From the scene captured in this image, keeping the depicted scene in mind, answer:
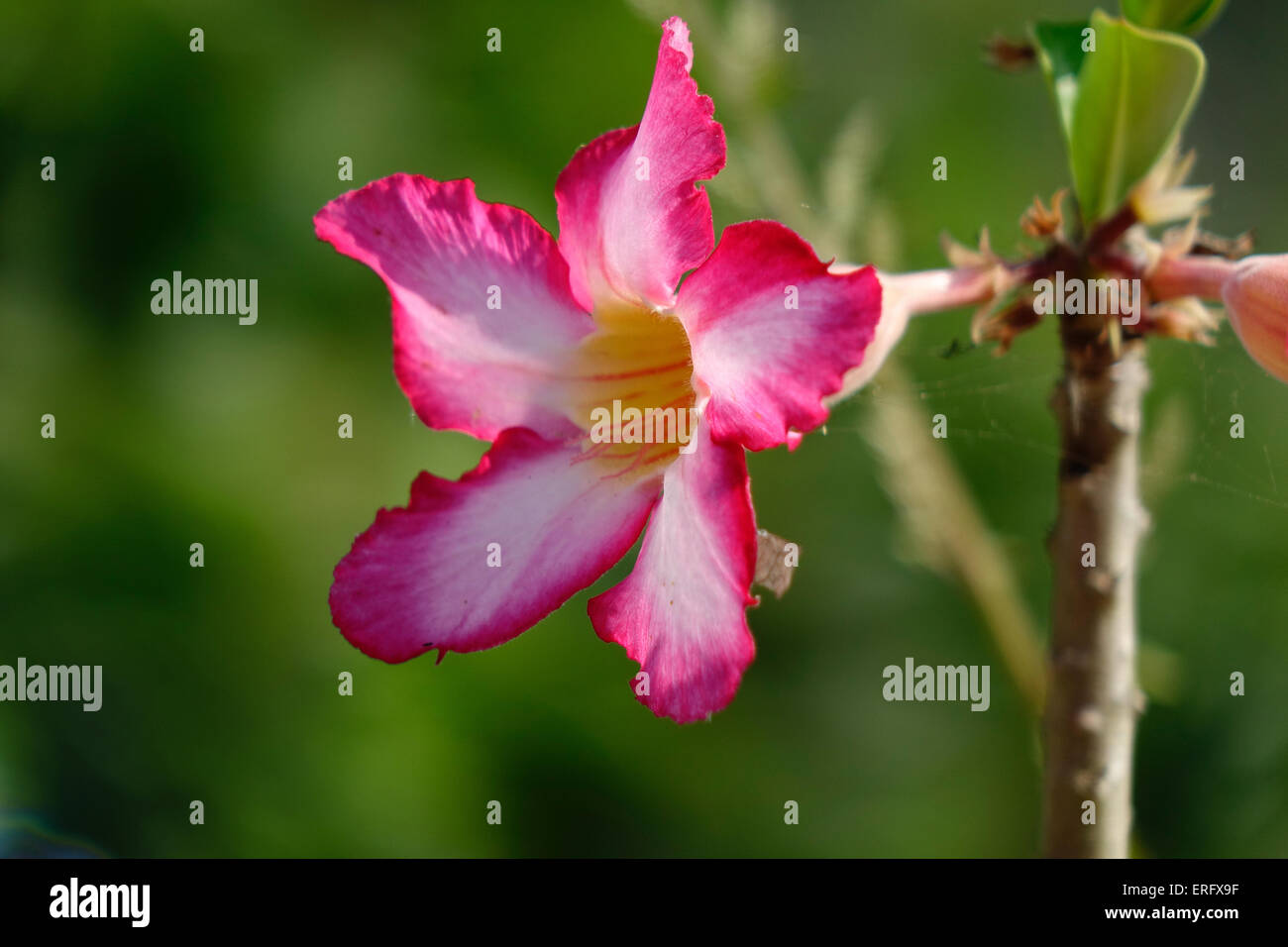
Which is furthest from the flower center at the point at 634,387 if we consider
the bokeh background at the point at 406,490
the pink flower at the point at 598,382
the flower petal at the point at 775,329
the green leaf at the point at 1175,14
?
the bokeh background at the point at 406,490

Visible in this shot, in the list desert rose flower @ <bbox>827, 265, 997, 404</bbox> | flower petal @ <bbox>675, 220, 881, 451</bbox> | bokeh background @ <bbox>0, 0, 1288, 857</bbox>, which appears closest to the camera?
flower petal @ <bbox>675, 220, 881, 451</bbox>

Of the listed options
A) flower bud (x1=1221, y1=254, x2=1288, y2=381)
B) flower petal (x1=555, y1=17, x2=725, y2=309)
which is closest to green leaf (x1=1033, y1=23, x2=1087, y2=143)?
flower bud (x1=1221, y1=254, x2=1288, y2=381)

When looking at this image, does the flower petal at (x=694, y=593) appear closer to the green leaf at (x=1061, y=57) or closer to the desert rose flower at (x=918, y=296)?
the desert rose flower at (x=918, y=296)

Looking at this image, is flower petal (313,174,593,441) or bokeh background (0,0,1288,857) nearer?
flower petal (313,174,593,441)

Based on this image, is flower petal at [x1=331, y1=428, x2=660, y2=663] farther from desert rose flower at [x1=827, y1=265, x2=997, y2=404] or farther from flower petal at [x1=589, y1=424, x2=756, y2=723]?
desert rose flower at [x1=827, y1=265, x2=997, y2=404]

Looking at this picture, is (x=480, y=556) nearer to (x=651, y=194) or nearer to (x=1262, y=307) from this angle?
(x=651, y=194)

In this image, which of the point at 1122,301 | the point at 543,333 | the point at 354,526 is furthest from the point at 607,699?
the point at 1122,301

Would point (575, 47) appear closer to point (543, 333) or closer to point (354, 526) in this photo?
point (354, 526)
